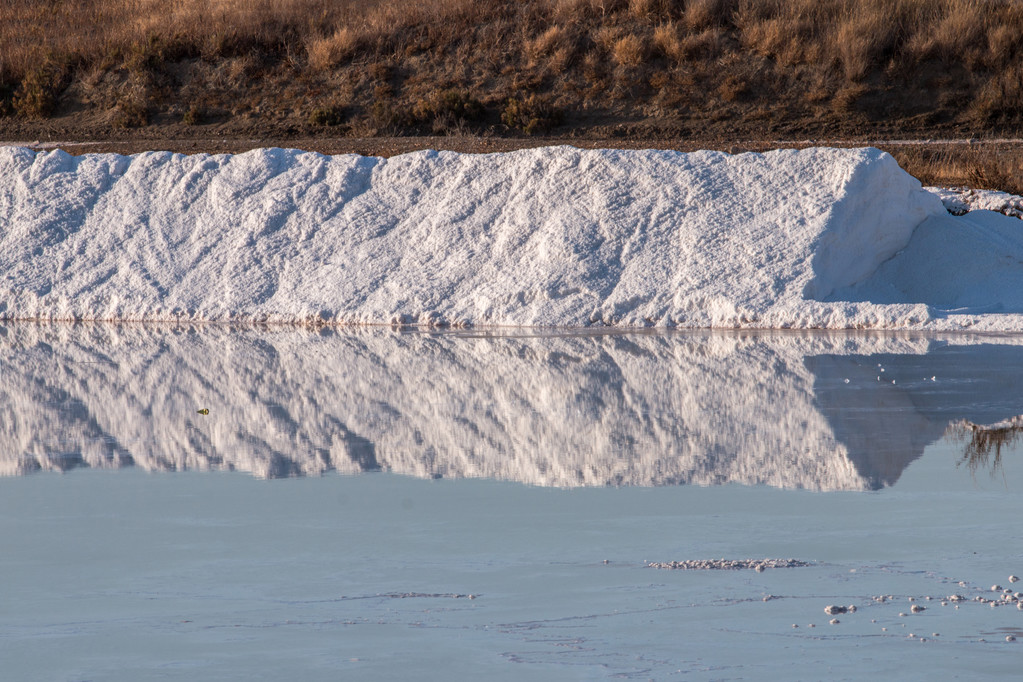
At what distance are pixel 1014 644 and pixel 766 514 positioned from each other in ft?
4.71

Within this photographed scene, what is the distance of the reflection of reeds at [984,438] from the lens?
5645mm

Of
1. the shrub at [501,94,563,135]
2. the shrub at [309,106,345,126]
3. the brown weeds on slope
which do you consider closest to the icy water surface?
the shrub at [501,94,563,135]

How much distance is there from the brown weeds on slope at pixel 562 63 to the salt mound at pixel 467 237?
32.4 feet

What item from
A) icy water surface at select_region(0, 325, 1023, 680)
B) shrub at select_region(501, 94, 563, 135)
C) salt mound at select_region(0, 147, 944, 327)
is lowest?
icy water surface at select_region(0, 325, 1023, 680)

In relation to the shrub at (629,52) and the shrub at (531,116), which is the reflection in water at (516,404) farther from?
the shrub at (629,52)

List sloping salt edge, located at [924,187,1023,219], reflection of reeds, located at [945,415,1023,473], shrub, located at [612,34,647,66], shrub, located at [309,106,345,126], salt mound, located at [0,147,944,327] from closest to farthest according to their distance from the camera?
reflection of reeds, located at [945,415,1023,473] → salt mound, located at [0,147,944,327] → sloping salt edge, located at [924,187,1023,219] → shrub, located at [309,106,345,126] → shrub, located at [612,34,647,66]

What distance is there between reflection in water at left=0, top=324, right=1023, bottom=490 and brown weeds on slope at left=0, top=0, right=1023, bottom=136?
13.2m

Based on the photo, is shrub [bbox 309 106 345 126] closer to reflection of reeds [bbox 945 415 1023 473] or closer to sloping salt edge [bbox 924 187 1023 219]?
sloping salt edge [bbox 924 187 1023 219]

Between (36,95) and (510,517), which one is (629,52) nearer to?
(36,95)

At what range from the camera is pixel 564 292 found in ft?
36.5

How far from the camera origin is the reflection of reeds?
564 centimetres

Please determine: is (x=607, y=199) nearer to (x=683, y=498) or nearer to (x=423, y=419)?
(x=423, y=419)

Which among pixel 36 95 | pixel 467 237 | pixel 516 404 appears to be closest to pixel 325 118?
pixel 36 95

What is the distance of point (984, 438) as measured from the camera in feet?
19.9
